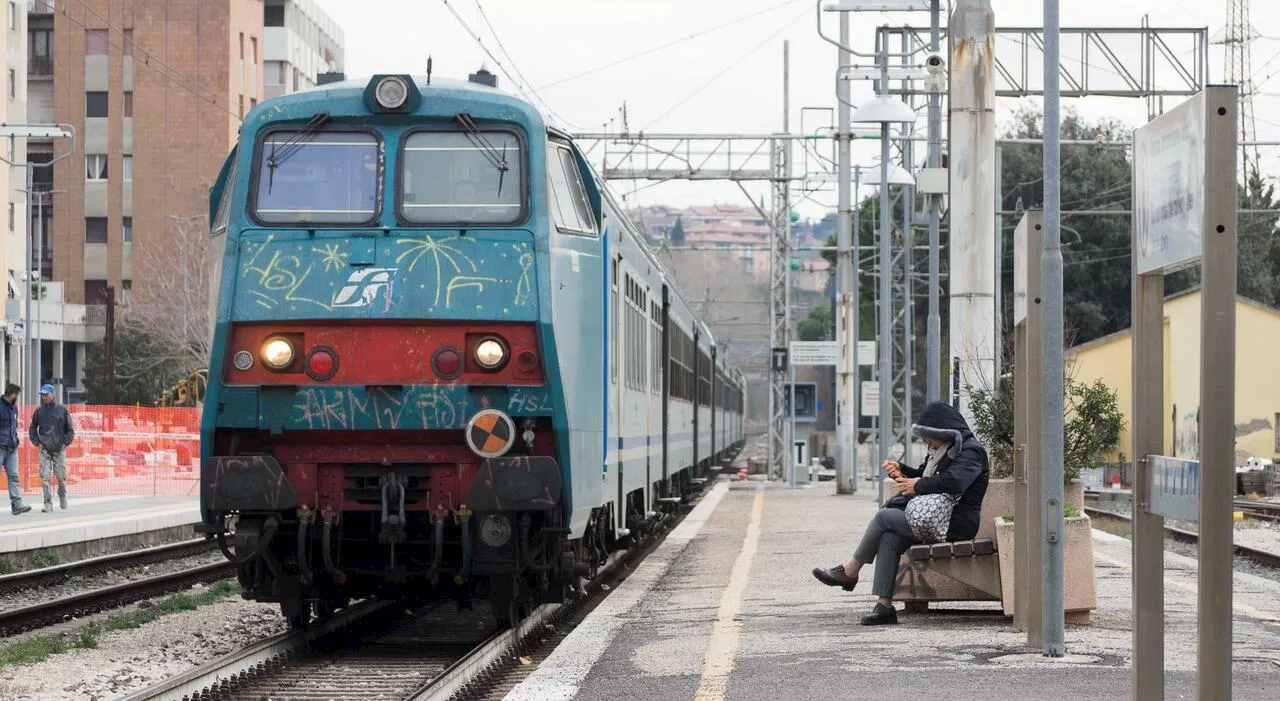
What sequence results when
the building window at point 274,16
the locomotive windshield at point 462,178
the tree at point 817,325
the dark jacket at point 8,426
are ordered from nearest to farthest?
the locomotive windshield at point 462,178 → the dark jacket at point 8,426 → the building window at point 274,16 → the tree at point 817,325

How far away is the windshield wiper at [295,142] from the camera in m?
11.2

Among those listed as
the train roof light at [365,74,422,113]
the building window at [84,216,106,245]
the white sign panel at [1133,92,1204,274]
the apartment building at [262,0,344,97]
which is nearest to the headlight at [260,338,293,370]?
the train roof light at [365,74,422,113]

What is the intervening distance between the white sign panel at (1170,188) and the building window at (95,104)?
6567 cm

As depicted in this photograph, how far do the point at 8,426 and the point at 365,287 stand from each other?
14439mm

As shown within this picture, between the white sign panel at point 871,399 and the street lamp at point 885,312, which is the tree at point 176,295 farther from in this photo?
the street lamp at point 885,312

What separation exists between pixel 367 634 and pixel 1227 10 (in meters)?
58.5

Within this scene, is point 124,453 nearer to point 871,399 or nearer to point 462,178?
point 871,399

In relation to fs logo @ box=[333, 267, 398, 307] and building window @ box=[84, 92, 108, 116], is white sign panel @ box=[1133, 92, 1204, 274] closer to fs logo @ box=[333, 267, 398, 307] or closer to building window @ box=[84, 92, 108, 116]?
fs logo @ box=[333, 267, 398, 307]

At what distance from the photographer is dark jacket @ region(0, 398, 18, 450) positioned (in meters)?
23.4

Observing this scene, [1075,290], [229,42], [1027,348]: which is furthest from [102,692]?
[229,42]

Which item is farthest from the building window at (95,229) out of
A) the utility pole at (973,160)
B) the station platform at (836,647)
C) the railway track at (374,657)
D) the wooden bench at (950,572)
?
the wooden bench at (950,572)

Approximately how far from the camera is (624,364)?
47.1 ft

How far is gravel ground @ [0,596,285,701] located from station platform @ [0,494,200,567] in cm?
497

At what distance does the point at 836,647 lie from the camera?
1030 centimetres
